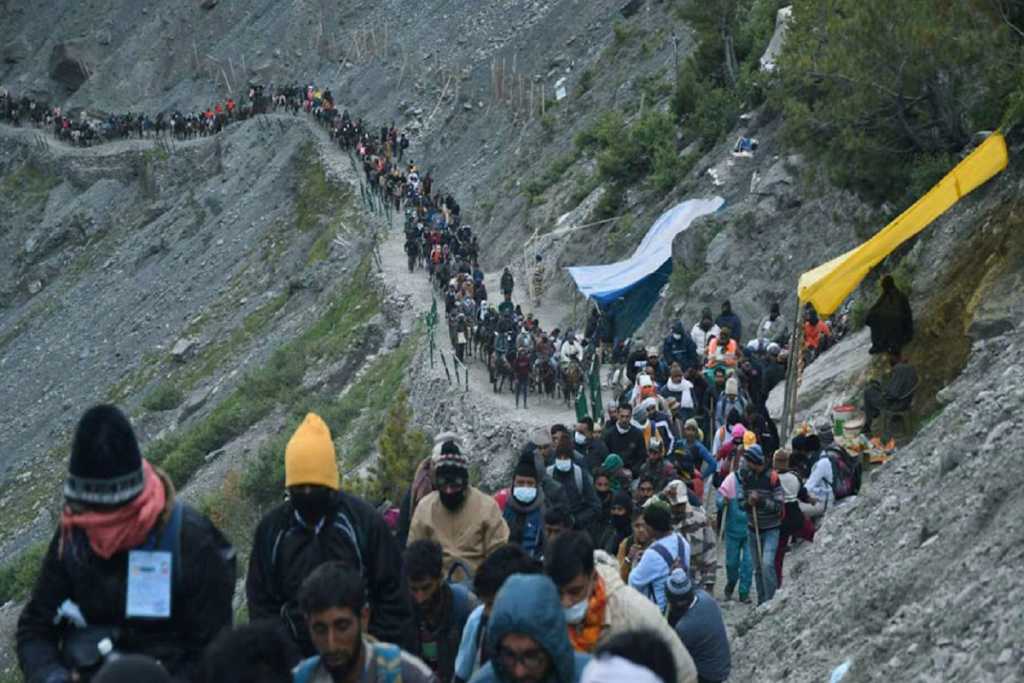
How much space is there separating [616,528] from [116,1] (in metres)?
74.7

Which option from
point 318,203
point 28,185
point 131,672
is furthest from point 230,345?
point 131,672

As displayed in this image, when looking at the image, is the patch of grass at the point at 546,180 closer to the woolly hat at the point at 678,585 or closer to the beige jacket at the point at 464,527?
the woolly hat at the point at 678,585

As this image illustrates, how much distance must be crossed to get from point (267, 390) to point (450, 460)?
28.5 meters

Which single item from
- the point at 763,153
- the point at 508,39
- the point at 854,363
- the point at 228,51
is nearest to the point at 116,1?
the point at 228,51

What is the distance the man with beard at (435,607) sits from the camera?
710 cm

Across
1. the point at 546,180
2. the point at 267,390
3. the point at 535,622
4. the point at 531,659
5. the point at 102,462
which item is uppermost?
the point at 102,462

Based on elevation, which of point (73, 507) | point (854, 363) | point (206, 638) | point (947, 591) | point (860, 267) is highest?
point (73, 507)

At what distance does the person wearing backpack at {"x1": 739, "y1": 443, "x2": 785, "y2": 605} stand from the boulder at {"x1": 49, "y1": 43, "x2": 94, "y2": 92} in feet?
230

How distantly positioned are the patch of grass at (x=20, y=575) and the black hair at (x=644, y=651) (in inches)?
1040

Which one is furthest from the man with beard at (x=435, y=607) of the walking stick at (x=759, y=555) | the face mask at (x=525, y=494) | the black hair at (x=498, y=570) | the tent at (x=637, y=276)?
the tent at (x=637, y=276)

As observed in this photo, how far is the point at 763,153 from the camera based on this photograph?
30453 mm

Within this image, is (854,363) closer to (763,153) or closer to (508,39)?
(763,153)

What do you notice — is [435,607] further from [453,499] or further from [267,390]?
[267,390]

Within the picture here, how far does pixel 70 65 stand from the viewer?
7894cm
